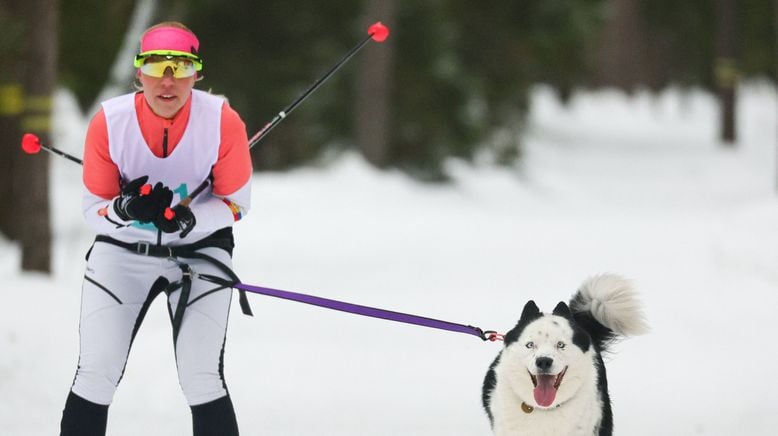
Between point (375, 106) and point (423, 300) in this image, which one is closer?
point (423, 300)

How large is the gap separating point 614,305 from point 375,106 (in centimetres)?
1389

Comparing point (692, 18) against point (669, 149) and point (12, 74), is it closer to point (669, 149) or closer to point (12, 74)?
point (669, 149)

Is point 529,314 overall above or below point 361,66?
below

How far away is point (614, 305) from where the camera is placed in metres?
4.85

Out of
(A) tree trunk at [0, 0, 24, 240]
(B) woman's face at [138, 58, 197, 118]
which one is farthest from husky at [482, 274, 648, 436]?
(A) tree trunk at [0, 0, 24, 240]

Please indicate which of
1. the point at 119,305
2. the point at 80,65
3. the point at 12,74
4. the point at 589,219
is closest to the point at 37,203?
the point at 12,74

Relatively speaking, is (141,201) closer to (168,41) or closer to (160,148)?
(160,148)

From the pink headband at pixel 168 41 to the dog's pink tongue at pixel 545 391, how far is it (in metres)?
1.80

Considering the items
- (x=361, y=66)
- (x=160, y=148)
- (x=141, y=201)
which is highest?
(x=361, y=66)

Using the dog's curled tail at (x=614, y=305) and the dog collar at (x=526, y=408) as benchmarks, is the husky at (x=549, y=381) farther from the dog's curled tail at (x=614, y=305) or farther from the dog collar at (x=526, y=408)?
the dog's curled tail at (x=614, y=305)

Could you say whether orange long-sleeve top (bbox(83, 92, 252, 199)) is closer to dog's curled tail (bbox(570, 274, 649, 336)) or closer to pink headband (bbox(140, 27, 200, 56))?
pink headband (bbox(140, 27, 200, 56))

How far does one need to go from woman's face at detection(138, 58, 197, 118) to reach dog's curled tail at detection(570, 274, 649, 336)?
1.85 meters

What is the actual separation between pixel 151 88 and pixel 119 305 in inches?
32.3

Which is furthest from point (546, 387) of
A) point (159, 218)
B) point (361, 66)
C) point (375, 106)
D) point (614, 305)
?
point (361, 66)
